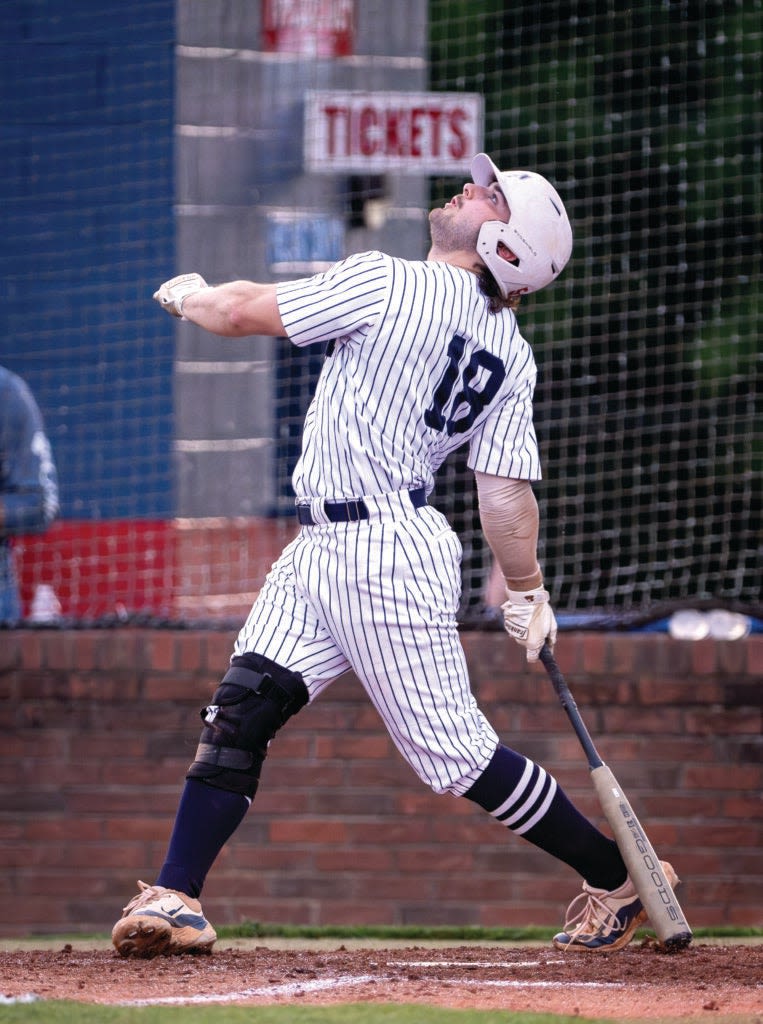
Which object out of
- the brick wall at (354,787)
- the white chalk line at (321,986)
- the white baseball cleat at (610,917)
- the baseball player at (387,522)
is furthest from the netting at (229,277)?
the white chalk line at (321,986)

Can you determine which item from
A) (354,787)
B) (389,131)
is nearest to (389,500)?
(354,787)

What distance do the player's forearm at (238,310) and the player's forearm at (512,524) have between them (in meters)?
0.76

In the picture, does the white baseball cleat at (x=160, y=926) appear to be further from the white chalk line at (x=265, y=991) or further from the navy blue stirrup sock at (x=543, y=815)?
the navy blue stirrup sock at (x=543, y=815)

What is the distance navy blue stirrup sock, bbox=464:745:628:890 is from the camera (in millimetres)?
4508

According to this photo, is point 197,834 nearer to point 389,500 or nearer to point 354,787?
point 389,500

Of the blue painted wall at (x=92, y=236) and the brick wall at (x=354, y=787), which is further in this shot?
the blue painted wall at (x=92, y=236)

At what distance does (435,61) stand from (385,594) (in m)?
5.28

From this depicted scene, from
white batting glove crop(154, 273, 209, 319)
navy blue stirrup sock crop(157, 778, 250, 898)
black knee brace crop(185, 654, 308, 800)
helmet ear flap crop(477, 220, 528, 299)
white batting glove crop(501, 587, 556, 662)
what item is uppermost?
helmet ear flap crop(477, 220, 528, 299)

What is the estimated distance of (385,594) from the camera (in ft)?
14.3

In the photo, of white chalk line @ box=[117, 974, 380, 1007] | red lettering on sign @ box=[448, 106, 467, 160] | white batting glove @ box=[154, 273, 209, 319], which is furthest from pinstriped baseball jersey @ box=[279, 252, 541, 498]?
red lettering on sign @ box=[448, 106, 467, 160]

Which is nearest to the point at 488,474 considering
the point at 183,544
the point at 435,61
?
the point at 183,544

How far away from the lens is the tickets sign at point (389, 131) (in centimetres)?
754

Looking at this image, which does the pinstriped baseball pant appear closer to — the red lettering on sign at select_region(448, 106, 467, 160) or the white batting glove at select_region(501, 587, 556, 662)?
the white batting glove at select_region(501, 587, 556, 662)

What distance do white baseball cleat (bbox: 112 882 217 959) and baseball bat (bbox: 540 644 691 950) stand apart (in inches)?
44.3
